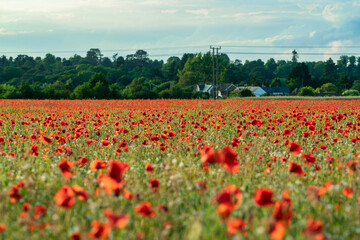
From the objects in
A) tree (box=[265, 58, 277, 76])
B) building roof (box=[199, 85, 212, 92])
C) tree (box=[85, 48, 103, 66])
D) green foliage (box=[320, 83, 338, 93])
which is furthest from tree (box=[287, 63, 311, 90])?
tree (box=[85, 48, 103, 66])

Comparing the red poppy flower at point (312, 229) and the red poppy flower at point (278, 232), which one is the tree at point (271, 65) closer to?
the red poppy flower at point (312, 229)

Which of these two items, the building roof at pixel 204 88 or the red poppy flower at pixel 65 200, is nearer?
the red poppy flower at pixel 65 200

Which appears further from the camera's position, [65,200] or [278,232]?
[65,200]

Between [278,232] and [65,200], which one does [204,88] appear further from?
[278,232]

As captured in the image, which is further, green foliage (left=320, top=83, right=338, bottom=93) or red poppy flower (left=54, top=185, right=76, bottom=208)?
green foliage (left=320, top=83, right=338, bottom=93)

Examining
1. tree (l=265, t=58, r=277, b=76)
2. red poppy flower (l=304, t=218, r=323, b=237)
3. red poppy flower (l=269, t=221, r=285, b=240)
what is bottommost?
red poppy flower (l=304, t=218, r=323, b=237)

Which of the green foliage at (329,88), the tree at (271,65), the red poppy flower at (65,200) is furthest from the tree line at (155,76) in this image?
the red poppy flower at (65,200)

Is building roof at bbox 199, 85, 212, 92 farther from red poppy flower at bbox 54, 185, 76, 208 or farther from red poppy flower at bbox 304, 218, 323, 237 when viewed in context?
red poppy flower at bbox 304, 218, 323, 237

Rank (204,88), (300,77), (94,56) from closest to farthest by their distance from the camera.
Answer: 1. (300,77)
2. (204,88)
3. (94,56)

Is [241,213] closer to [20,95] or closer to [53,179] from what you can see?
[53,179]

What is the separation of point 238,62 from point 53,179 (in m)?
185

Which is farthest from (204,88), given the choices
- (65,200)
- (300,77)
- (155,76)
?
(65,200)

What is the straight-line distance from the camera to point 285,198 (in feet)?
9.76

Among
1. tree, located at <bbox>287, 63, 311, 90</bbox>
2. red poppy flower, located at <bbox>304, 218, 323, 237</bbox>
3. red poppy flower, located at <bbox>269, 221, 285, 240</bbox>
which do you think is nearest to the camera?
red poppy flower, located at <bbox>269, 221, 285, 240</bbox>
